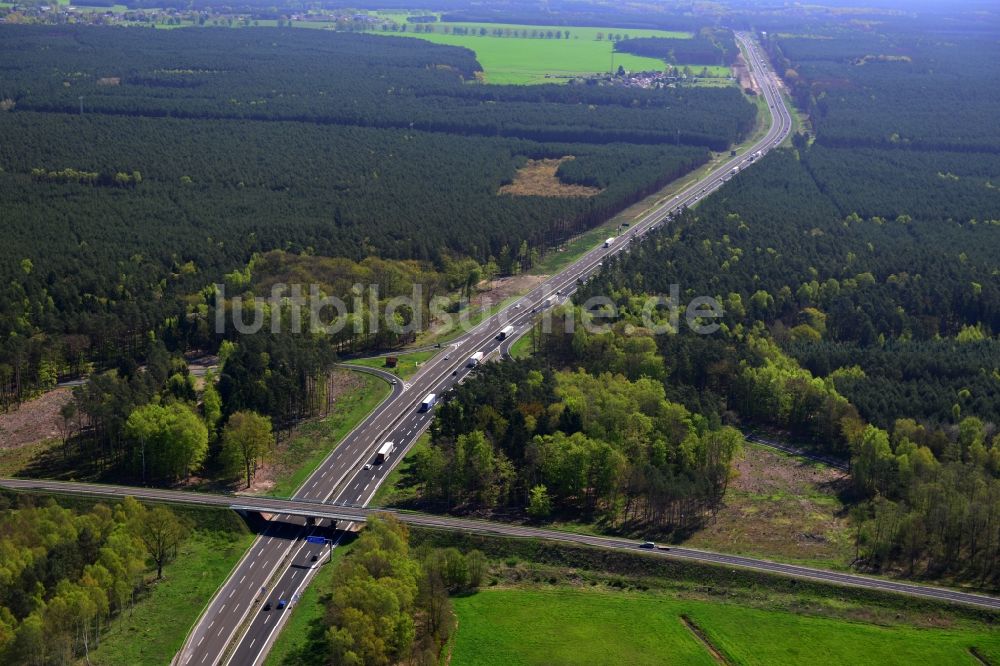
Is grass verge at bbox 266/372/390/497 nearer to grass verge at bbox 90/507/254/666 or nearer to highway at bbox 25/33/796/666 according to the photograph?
highway at bbox 25/33/796/666

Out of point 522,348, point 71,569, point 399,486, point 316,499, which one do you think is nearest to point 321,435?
point 399,486

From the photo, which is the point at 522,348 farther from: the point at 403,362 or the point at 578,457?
the point at 578,457

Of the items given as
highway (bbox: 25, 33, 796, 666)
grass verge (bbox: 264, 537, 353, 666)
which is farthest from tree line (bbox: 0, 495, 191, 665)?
grass verge (bbox: 264, 537, 353, 666)

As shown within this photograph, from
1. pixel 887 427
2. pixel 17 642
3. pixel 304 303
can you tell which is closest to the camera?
pixel 17 642

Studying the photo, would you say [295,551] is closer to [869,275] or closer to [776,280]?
[776,280]

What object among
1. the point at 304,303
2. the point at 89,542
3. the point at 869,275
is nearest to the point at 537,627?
the point at 89,542

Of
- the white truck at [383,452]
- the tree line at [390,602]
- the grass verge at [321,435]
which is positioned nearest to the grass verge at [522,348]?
the grass verge at [321,435]

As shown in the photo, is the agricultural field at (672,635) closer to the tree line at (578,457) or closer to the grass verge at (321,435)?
the tree line at (578,457)
